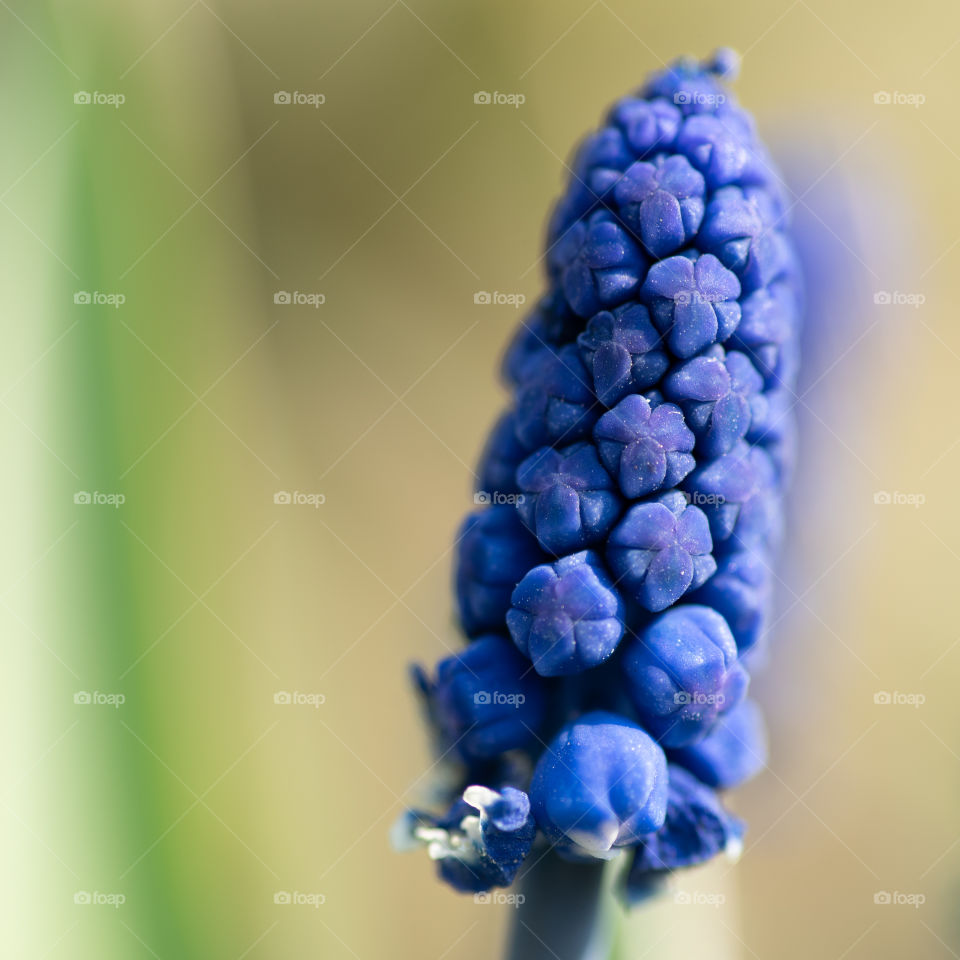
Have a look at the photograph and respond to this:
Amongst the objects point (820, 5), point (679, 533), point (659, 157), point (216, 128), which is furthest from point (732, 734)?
point (820, 5)

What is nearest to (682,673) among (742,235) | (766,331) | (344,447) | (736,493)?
(736,493)

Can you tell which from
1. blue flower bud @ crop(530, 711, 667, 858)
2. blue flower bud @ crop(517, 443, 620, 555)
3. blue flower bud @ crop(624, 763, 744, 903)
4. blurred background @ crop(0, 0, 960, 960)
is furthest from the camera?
blurred background @ crop(0, 0, 960, 960)

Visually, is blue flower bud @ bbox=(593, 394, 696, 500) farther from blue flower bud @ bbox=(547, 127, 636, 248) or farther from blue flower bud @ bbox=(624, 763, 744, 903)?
blue flower bud @ bbox=(624, 763, 744, 903)

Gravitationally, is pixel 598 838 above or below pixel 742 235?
below

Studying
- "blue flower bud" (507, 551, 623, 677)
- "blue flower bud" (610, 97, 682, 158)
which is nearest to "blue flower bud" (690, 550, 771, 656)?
"blue flower bud" (507, 551, 623, 677)

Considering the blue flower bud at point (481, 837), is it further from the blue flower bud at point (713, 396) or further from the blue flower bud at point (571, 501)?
the blue flower bud at point (713, 396)

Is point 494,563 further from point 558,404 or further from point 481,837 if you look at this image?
point 481,837
